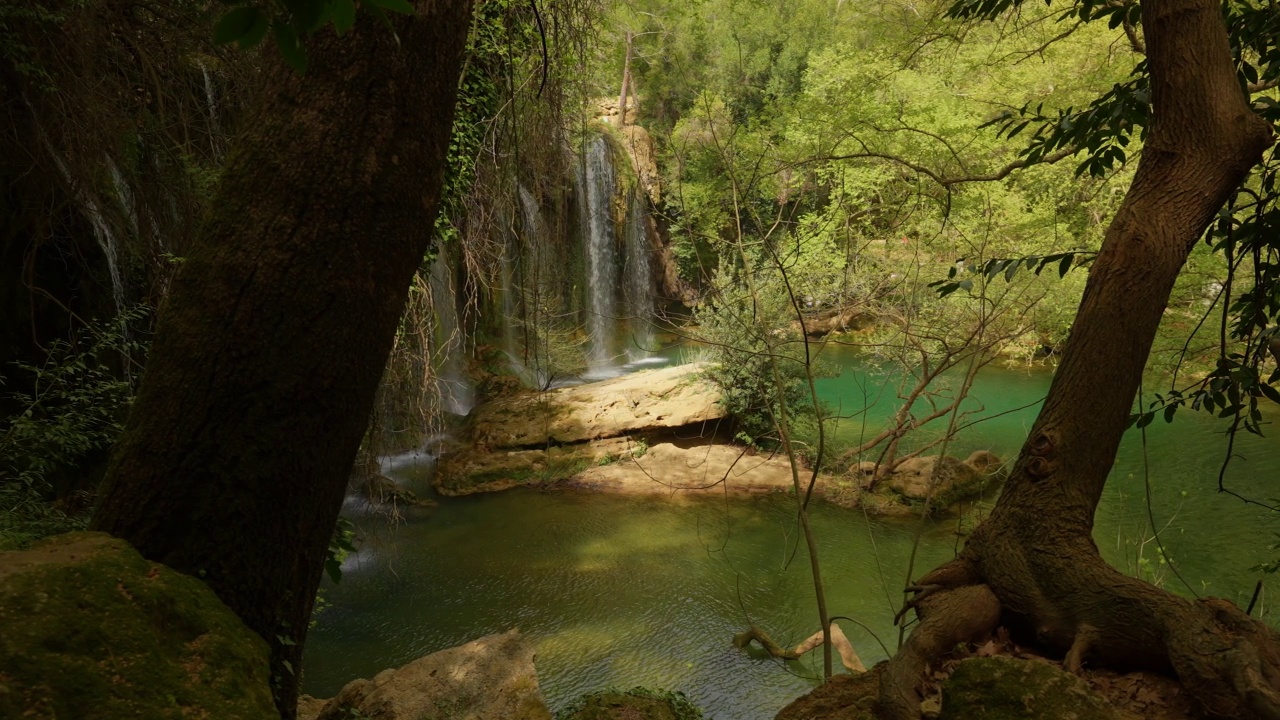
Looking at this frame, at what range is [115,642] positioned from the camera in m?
1.21

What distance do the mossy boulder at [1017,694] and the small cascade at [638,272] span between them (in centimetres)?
1579

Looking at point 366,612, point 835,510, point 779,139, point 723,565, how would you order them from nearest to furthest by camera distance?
point 366,612 → point 723,565 → point 835,510 → point 779,139

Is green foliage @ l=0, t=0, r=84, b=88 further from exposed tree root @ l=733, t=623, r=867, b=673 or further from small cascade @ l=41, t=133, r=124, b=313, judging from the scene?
exposed tree root @ l=733, t=623, r=867, b=673

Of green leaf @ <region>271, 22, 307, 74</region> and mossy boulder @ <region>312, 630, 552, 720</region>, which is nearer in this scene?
green leaf @ <region>271, 22, 307, 74</region>

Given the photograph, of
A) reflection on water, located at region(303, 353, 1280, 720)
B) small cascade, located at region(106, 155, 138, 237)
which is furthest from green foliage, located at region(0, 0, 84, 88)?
reflection on water, located at region(303, 353, 1280, 720)

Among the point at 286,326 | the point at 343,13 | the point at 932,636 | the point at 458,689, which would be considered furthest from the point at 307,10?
the point at 458,689

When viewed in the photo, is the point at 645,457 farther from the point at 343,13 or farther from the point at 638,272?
the point at 638,272

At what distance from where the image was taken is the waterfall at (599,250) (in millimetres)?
16344

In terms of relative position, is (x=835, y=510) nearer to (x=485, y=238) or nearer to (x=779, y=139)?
(x=485, y=238)

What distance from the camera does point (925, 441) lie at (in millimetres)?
10578

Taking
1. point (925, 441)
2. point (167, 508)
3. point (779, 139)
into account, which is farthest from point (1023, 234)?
point (167, 508)

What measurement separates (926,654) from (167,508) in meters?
1.85

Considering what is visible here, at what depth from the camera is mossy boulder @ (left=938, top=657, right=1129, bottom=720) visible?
153cm

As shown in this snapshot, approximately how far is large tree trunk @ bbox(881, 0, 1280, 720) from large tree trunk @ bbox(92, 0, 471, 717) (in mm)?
1528
